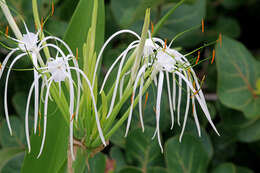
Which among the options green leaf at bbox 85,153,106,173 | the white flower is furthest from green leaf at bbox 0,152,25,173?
the white flower

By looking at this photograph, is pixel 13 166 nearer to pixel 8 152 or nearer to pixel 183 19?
pixel 8 152

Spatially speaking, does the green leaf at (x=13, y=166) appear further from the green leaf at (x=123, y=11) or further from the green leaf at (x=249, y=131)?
the green leaf at (x=249, y=131)

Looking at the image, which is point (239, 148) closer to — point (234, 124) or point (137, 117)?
point (234, 124)

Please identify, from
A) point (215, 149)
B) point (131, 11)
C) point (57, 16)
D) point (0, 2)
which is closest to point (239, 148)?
point (215, 149)

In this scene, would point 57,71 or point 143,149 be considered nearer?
point 57,71

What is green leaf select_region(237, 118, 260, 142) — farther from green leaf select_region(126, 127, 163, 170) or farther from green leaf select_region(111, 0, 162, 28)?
green leaf select_region(111, 0, 162, 28)

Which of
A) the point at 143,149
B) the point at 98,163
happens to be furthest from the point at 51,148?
the point at 143,149

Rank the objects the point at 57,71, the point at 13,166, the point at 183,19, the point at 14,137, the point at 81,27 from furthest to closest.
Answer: the point at 183,19 → the point at 14,137 → the point at 13,166 → the point at 81,27 → the point at 57,71
